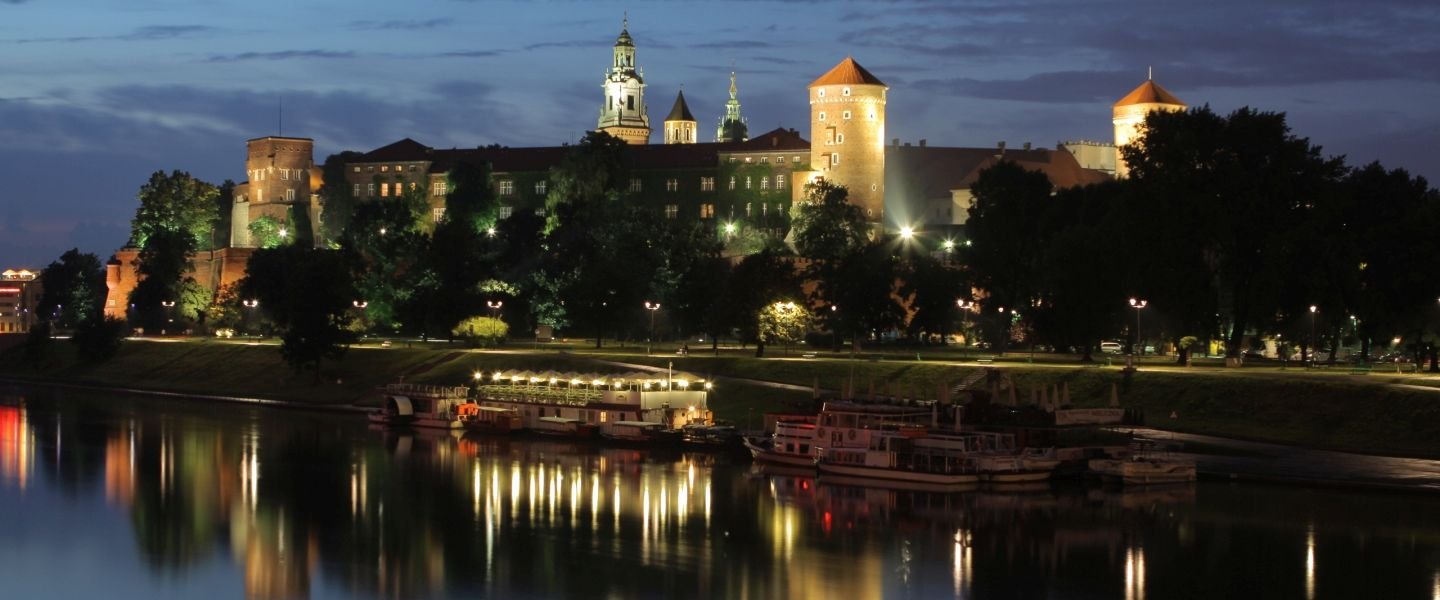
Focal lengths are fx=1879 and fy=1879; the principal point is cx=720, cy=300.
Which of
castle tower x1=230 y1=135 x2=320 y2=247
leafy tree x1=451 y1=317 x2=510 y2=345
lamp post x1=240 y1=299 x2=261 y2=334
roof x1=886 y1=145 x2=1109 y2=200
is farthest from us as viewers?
roof x1=886 y1=145 x2=1109 y2=200

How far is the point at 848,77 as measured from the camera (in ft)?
442

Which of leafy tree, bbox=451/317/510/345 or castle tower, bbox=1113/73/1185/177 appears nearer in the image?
leafy tree, bbox=451/317/510/345

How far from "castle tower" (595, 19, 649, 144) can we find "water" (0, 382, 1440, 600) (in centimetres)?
12579

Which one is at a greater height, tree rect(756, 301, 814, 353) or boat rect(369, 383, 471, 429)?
tree rect(756, 301, 814, 353)

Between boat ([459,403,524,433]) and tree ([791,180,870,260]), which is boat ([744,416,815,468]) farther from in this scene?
tree ([791,180,870,260])

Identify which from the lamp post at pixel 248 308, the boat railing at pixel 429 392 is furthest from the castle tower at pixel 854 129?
the boat railing at pixel 429 392

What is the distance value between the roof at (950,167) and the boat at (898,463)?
101187mm

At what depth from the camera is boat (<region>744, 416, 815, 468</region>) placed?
2400 inches

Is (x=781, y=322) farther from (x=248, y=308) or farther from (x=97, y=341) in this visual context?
(x=248, y=308)

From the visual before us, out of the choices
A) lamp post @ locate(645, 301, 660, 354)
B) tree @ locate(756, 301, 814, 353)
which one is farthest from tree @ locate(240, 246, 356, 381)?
tree @ locate(756, 301, 814, 353)

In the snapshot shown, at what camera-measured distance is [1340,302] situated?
73062 millimetres

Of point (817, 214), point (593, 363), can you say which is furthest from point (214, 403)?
point (817, 214)

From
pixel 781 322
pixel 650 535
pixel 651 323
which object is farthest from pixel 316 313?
pixel 650 535

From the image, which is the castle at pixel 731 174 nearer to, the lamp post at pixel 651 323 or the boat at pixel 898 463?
the lamp post at pixel 651 323
